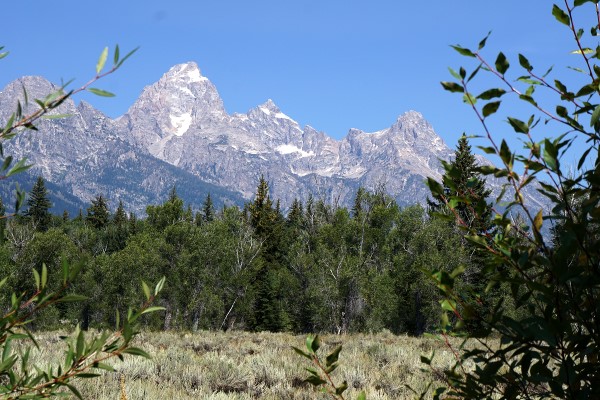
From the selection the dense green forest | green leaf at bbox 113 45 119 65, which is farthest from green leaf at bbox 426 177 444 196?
the dense green forest

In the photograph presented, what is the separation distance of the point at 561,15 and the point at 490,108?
46cm

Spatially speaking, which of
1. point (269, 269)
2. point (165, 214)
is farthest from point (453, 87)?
point (165, 214)

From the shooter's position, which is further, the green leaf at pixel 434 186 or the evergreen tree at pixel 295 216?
the evergreen tree at pixel 295 216

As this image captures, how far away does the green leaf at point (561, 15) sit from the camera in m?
1.75

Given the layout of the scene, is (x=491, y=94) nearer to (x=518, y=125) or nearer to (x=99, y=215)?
(x=518, y=125)

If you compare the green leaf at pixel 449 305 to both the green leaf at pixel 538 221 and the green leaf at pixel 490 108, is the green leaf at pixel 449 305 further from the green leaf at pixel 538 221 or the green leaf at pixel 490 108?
the green leaf at pixel 490 108

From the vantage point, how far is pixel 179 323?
46.8m

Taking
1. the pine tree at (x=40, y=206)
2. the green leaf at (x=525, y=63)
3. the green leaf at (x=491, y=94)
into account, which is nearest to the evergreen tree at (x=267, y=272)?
the pine tree at (x=40, y=206)

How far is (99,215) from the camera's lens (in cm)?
8306

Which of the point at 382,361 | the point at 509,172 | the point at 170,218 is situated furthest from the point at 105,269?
the point at 509,172

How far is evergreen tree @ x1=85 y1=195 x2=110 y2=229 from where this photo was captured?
82.2m

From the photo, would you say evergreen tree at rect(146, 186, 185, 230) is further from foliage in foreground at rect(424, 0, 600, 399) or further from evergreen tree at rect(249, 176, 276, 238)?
foliage in foreground at rect(424, 0, 600, 399)

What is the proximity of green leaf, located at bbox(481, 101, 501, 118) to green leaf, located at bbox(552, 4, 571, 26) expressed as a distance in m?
0.43

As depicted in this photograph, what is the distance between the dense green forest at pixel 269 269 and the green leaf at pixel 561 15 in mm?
35801
